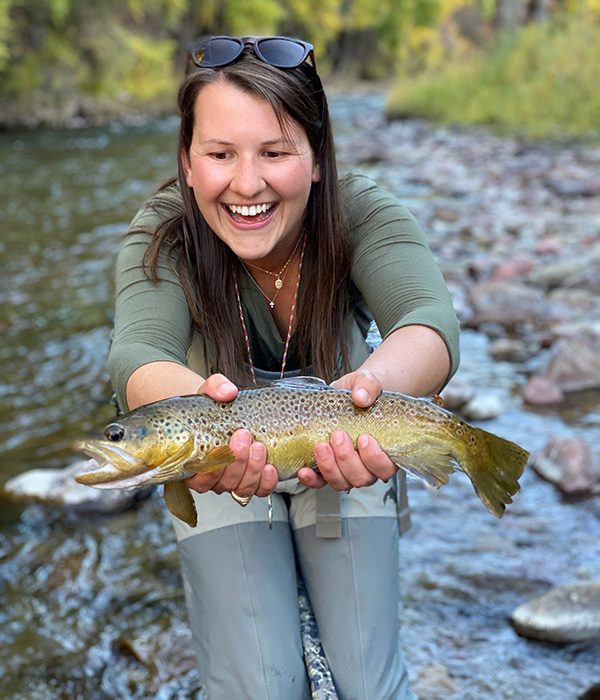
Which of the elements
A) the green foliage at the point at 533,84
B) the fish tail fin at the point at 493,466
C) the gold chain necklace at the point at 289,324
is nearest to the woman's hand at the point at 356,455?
the fish tail fin at the point at 493,466

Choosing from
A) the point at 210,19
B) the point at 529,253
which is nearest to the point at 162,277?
the point at 529,253

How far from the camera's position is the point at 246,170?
2.67m

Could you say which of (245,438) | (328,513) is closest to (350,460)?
(245,438)

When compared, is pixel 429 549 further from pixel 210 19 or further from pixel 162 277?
pixel 210 19

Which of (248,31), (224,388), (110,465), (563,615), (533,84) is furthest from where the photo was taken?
(248,31)

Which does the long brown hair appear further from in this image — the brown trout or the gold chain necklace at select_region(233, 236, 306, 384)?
the brown trout

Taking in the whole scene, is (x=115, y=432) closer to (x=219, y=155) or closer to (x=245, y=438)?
(x=245, y=438)

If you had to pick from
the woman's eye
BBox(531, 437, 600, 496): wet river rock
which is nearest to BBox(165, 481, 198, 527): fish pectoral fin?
the woman's eye

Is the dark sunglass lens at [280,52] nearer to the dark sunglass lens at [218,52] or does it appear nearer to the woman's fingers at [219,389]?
the dark sunglass lens at [218,52]

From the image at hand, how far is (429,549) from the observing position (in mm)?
4277

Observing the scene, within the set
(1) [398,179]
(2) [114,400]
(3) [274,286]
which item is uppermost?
(3) [274,286]

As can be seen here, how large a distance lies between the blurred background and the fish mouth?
1551 millimetres

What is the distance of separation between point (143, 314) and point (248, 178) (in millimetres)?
518

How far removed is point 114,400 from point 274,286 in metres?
0.67
